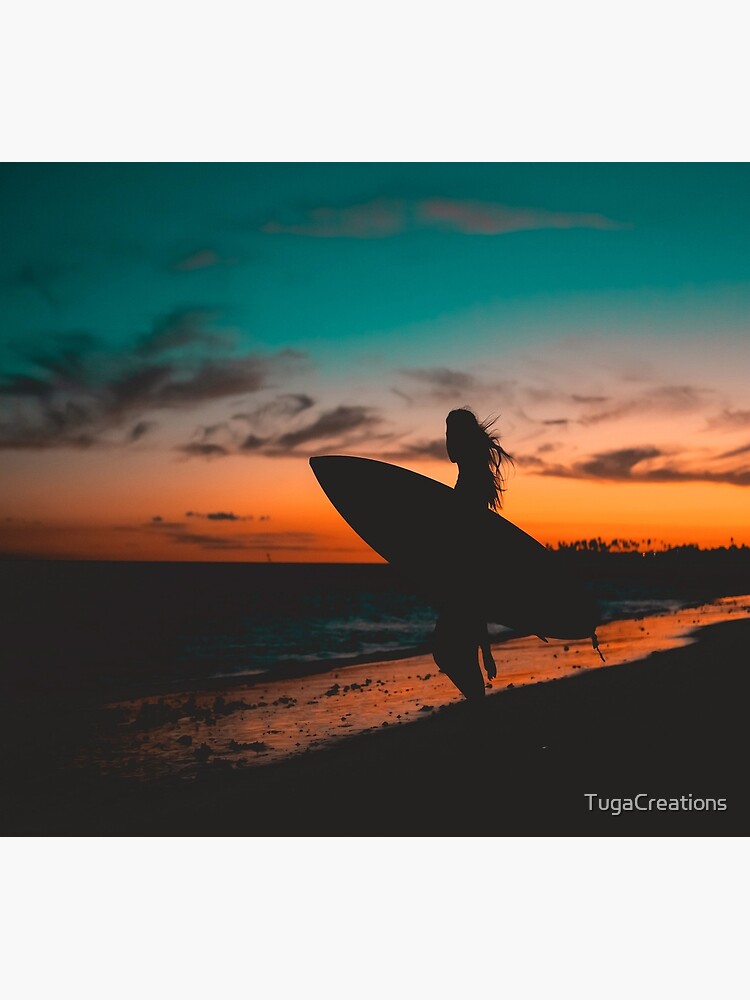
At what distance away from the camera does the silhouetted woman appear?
4441 mm

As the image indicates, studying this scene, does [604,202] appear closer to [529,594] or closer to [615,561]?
[529,594]

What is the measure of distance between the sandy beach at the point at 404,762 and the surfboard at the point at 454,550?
0.72 metres

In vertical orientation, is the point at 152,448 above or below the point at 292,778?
above

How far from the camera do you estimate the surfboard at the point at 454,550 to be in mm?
4863

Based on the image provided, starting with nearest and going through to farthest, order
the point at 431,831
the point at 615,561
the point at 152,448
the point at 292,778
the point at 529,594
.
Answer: the point at 431,831, the point at 292,778, the point at 529,594, the point at 152,448, the point at 615,561

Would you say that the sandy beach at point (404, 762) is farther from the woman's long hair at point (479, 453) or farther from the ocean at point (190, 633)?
the ocean at point (190, 633)

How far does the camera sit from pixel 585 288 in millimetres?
5379

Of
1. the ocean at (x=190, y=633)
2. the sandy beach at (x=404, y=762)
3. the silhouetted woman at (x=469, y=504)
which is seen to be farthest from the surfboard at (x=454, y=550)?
the ocean at (x=190, y=633)

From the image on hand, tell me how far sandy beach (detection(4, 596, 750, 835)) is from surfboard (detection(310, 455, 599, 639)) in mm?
718

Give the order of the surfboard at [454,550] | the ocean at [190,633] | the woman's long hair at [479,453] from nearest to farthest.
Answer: the woman's long hair at [479,453] → the surfboard at [454,550] → the ocean at [190,633]

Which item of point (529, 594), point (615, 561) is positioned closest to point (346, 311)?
point (529, 594)

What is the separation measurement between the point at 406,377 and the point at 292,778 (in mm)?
3050

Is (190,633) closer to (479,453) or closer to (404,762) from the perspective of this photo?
(404,762)

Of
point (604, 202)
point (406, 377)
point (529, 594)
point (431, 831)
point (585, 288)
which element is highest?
point (604, 202)
